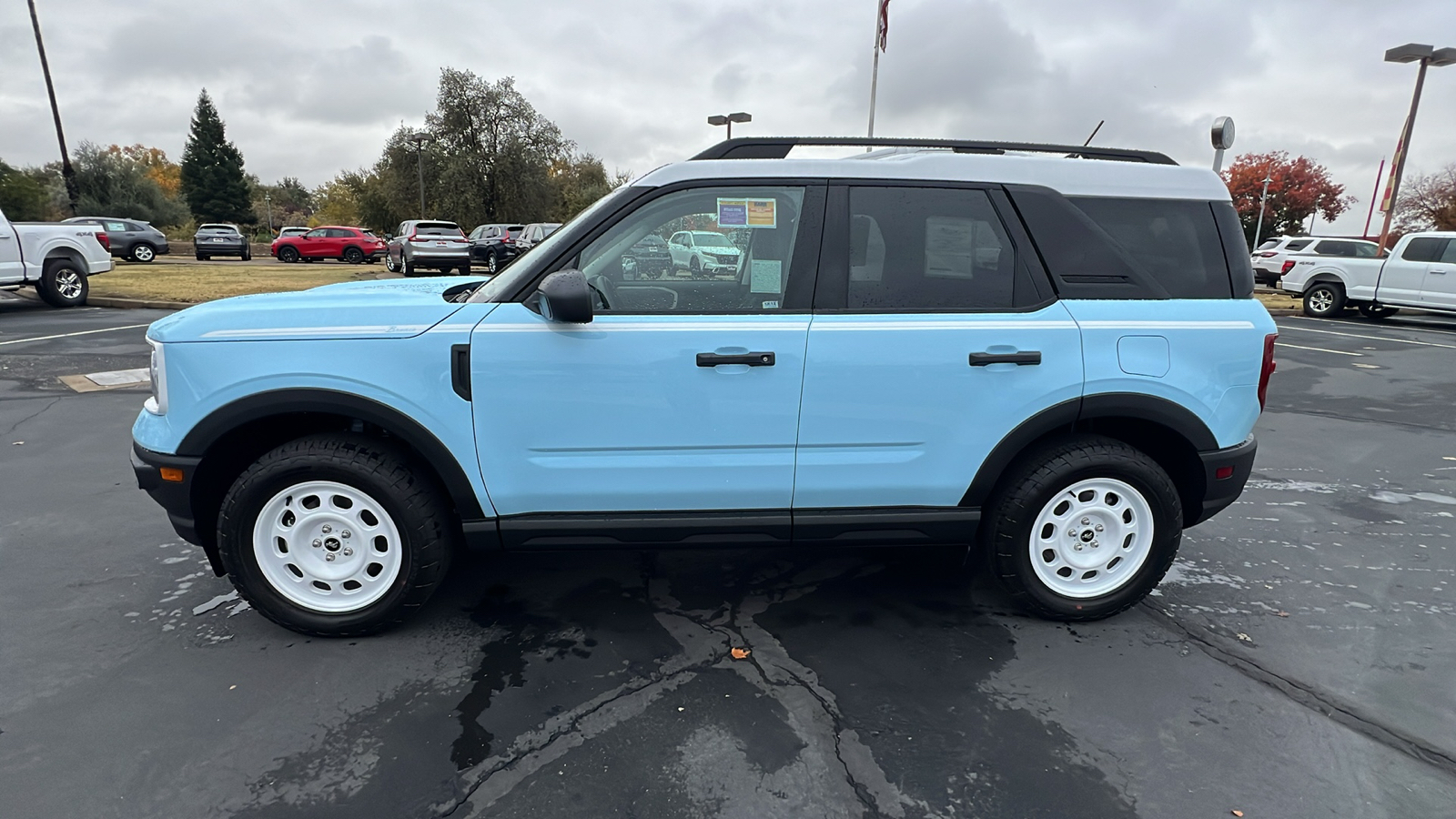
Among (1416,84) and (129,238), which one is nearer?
(1416,84)

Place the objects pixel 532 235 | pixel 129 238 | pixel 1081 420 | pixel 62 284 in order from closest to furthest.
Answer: pixel 1081 420
pixel 62 284
pixel 532 235
pixel 129 238

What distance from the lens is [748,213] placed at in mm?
3098

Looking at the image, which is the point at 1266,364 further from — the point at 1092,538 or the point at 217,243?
the point at 217,243

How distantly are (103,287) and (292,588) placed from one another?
56.4 feet

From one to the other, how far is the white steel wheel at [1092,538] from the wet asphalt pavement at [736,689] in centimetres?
21

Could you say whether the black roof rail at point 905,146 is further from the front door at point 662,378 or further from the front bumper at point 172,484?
the front bumper at point 172,484

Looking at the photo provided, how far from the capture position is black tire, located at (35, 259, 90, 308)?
1330 centimetres

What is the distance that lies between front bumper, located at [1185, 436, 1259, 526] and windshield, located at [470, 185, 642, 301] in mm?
2544

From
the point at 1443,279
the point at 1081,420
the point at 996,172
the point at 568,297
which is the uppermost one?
the point at 996,172

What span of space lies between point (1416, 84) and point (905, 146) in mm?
23657

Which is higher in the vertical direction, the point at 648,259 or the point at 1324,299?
the point at 648,259

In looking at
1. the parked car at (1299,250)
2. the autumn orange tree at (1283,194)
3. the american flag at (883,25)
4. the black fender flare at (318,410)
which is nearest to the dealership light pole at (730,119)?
the american flag at (883,25)

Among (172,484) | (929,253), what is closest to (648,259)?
(929,253)

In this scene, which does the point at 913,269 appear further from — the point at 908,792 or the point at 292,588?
the point at 292,588
